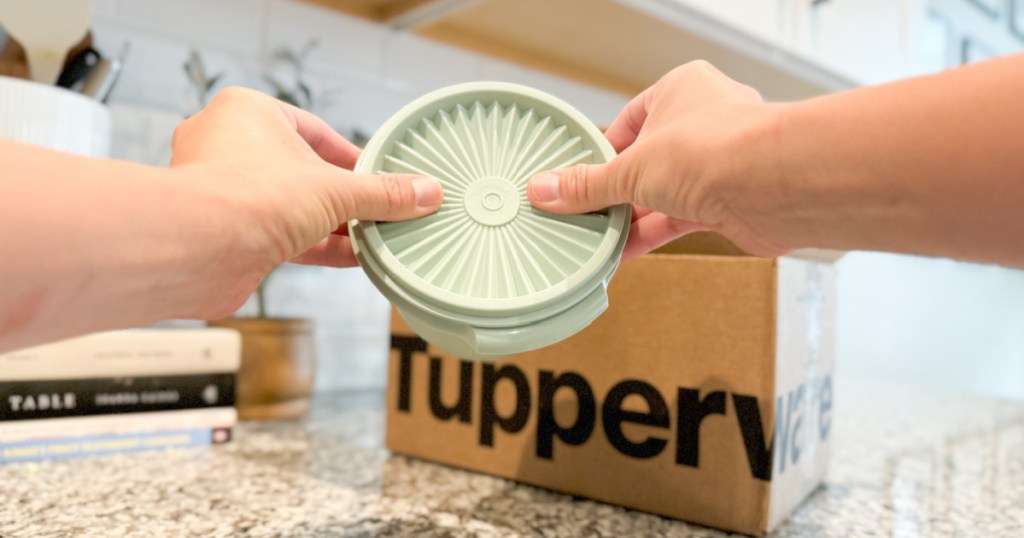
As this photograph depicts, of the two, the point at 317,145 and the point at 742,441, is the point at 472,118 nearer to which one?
the point at 317,145

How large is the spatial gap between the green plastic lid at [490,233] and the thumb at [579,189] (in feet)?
0.05

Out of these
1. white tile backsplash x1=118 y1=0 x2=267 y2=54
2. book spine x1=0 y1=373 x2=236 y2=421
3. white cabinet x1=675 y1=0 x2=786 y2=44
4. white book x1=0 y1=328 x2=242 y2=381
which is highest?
white cabinet x1=675 y1=0 x2=786 y2=44

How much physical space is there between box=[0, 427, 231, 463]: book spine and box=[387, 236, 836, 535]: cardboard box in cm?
25

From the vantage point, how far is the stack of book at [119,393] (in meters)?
0.65

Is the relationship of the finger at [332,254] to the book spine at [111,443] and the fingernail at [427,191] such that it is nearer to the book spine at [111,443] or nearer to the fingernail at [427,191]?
the fingernail at [427,191]

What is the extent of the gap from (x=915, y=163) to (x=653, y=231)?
204 millimetres

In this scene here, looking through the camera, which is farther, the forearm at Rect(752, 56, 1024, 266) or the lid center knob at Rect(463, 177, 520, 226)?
the lid center knob at Rect(463, 177, 520, 226)

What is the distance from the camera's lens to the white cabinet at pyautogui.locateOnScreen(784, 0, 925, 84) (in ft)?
3.84

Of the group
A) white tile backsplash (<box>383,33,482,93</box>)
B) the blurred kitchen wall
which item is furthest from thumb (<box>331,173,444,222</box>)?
A: white tile backsplash (<box>383,33,482,93</box>)

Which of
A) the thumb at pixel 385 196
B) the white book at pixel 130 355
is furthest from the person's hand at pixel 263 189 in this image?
the white book at pixel 130 355

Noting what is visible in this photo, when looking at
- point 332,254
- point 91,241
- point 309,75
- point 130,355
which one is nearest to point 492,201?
point 332,254

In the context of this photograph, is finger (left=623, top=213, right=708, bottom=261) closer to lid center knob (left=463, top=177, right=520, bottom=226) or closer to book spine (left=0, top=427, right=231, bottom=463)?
lid center knob (left=463, top=177, right=520, bottom=226)

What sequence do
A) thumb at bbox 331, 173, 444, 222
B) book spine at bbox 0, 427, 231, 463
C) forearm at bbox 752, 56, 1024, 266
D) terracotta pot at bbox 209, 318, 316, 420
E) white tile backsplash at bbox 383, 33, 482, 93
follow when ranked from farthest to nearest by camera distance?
1. white tile backsplash at bbox 383, 33, 482, 93
2. terracotta pot at bbox 209, 318, 316, 420
3. book spine at bbox 0, 427, 231, 463
4. thumb at bbox 331, 173, 444, 222
5. forearm at bbox 752, 56, 1024, 266

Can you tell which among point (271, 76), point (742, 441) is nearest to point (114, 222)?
point (742, 441)
